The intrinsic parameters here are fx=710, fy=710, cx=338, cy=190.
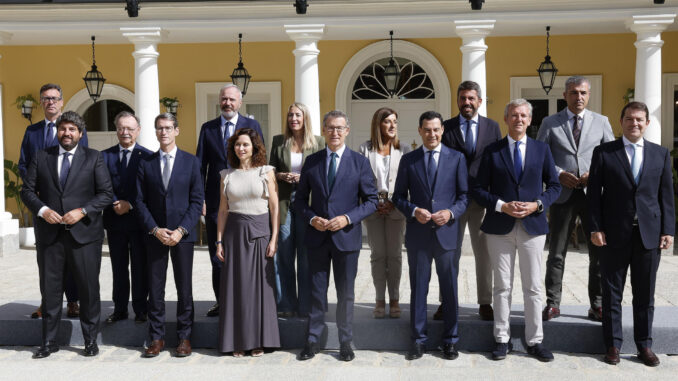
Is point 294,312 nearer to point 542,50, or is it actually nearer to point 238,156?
point 238,156

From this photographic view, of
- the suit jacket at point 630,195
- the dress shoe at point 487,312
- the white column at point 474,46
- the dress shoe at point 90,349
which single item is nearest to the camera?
the suit jacket at point 630,195

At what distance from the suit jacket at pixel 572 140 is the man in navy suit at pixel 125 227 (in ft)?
11.0

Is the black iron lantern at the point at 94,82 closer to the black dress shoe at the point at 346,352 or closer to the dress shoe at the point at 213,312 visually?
the dress shoe at the point at 213,312

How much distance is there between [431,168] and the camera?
542 cm

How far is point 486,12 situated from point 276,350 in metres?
7.45

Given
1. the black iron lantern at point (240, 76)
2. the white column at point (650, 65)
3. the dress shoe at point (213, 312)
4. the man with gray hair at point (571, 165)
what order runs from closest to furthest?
the man with gray hair at point (571, 165)
the dress shoe at point (213, 312)
the white column at point (650, 65)
the black iron lantern at point (240, 76)

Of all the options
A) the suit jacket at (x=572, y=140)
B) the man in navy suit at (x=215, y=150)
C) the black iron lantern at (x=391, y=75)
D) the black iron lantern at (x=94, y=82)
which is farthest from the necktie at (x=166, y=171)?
the black iron lantern at (x=94, y=82)

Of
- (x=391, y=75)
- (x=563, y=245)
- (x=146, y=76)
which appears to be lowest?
(x=563, y=245)

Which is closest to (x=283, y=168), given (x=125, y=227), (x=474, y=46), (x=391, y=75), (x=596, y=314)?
(x=125, y=227)

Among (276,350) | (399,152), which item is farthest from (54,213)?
(399,152)

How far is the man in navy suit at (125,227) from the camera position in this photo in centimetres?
583

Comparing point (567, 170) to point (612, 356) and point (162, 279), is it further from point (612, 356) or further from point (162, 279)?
point (162, 279)

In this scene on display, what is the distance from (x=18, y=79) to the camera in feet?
47.1

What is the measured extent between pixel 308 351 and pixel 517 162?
215 cm
